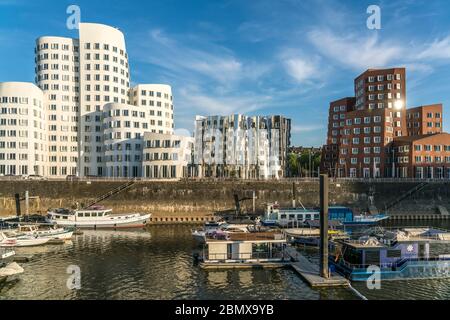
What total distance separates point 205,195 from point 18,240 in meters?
47.9

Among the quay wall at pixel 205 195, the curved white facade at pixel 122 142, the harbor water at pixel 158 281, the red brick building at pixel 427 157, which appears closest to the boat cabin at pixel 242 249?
the harbor water at pixel 158 281

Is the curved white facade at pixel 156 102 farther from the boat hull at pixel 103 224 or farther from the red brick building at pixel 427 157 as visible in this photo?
the red brick building at pixel 427 157

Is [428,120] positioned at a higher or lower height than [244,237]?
higher

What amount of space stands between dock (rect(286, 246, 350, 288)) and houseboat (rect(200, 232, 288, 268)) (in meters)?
1.98

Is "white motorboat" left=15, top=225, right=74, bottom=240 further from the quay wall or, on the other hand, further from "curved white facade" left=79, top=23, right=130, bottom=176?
"curved white facade" left=79, top=23, right=130, bottom=176

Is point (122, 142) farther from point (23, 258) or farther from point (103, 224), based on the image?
point (23, 258)

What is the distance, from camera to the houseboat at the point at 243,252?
48281 millimetres

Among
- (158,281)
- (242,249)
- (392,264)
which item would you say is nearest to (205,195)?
(242,249)

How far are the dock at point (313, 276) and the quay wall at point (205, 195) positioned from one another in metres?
49.8

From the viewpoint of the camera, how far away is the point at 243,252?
4969 centimetres

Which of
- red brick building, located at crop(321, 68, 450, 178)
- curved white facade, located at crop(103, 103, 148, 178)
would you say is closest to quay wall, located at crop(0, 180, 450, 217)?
red brick building, located at crop(321, 68, 450, 178)

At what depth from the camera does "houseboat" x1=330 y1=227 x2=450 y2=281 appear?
43.8 meters

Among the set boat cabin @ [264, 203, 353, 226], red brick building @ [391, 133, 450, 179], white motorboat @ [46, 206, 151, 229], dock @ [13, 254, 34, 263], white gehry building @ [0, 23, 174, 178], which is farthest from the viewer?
white gehry building @ [0, 23, 174, 178]
